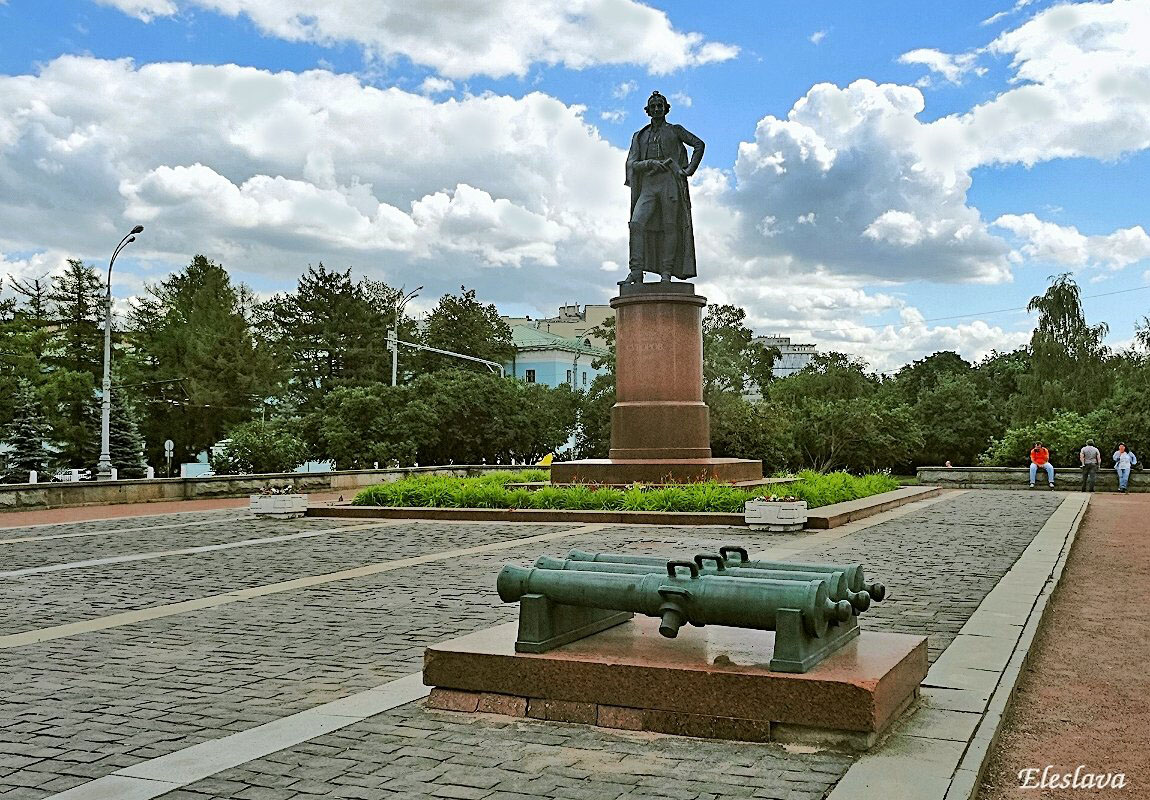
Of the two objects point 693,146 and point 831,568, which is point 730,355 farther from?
point 831,568

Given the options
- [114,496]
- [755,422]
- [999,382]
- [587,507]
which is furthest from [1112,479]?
[999,382]

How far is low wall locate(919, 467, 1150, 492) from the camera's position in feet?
102

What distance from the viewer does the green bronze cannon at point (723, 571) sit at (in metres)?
5.14

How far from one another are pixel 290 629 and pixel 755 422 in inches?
1511

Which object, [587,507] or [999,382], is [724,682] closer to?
[587,507]

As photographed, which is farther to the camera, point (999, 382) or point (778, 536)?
point (999, 382)

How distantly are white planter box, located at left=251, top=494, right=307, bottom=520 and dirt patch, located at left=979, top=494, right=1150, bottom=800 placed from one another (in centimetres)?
1295

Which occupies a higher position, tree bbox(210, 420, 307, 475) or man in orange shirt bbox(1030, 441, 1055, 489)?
tree bbox(210, 420, 307, 475)

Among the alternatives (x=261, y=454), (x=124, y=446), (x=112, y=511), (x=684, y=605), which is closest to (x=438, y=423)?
(x=261, y=454)

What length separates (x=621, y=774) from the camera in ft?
14.0

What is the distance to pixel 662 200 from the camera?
22.5 metres

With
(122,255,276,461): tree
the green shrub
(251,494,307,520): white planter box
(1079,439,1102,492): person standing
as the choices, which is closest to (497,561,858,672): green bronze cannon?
the green shrub

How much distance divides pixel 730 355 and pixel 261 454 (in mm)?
21559

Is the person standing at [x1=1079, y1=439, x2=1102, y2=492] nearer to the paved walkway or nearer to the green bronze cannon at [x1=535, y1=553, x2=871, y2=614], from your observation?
the paved walkway
